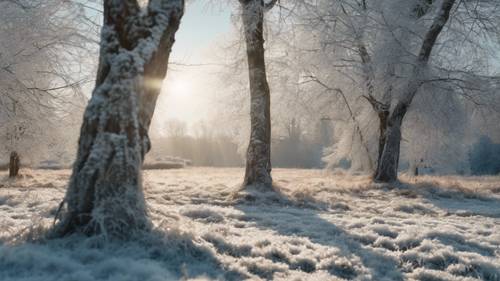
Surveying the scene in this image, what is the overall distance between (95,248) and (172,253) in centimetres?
74

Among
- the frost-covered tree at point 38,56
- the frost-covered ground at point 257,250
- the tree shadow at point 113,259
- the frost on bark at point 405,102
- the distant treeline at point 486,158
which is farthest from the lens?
the distant treeline at point 486,158

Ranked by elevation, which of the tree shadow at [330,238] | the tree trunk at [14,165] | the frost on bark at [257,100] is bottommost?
the tree shadow at [330,238]

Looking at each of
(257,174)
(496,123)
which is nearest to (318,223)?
(257,174)

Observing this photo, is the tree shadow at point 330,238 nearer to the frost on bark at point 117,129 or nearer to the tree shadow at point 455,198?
the frost on bark at point 117,129

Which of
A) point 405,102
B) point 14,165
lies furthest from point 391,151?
point 14,165

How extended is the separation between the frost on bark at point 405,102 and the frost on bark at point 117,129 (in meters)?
8.84

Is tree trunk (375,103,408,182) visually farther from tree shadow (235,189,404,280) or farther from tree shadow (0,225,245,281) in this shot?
tree shadow (0,225,245,281)

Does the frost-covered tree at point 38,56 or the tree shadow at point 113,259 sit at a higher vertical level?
the frost-covered tree at point 38,56

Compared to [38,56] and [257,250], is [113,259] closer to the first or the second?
[257,250]

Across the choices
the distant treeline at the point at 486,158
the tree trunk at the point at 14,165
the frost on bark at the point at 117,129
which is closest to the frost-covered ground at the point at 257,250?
the frost on bark at the point at 117,129

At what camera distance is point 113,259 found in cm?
382

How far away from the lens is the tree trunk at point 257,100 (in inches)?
423

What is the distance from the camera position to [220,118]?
54.4 feet

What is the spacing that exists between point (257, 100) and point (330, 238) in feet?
19.7
